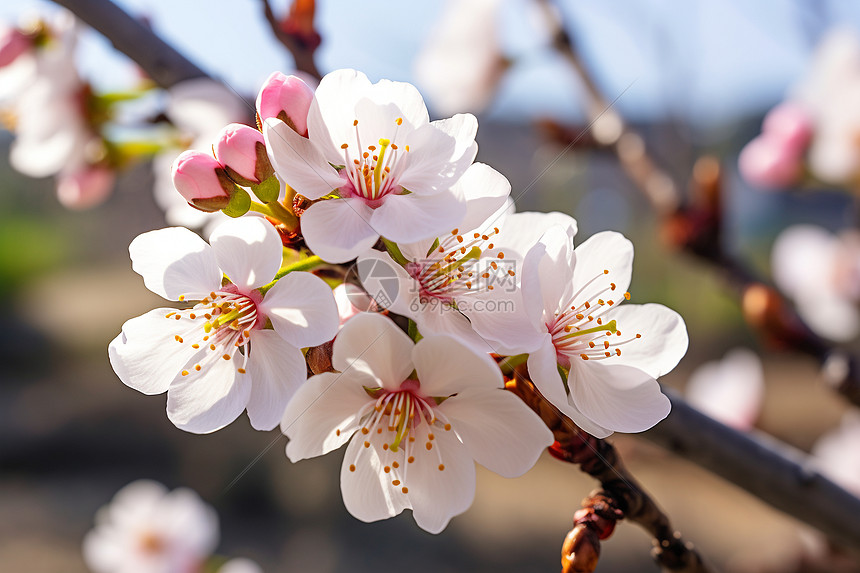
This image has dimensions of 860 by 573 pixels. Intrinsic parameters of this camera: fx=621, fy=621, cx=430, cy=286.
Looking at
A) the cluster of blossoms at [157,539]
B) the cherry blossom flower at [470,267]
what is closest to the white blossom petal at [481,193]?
the cherry blossom flower at [470,267]

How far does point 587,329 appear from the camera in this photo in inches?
17.6

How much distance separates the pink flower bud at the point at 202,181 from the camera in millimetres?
395

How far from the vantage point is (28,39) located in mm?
763

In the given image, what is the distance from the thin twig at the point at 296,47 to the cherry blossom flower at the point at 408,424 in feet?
1.37

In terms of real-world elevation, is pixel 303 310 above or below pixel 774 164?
below

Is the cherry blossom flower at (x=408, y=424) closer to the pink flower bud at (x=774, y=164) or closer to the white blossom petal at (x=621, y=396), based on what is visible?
the white blossom petal at (x=621, y=396)

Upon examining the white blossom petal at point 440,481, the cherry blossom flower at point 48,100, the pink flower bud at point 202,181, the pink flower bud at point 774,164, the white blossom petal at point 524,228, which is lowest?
the white blossom petal at point 440,481

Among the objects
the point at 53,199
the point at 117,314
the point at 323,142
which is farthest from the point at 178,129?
the point at 53,199

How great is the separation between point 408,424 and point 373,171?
6.7 inches

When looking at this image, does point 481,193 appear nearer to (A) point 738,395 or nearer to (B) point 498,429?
(B) point 498,429

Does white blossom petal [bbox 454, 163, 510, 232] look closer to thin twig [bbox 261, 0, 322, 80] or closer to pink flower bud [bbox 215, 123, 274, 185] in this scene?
pink flower bud [bbox 215, 123, 274, 185]

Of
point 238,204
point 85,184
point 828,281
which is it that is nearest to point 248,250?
point 238,204

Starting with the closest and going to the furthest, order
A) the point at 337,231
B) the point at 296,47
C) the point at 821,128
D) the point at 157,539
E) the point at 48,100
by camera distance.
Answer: the point at 337,231 → the point at 296,47 → the point at 48,100 → the point at 821,128 → the point at 157,539

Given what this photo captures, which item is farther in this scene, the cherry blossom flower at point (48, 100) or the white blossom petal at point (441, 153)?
the cherry blossom flower at point (48, 100)
